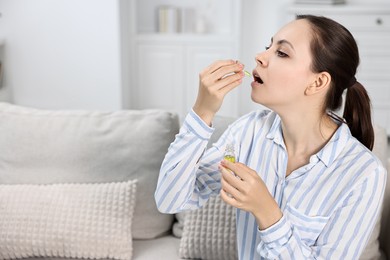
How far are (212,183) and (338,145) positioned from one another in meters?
0.34

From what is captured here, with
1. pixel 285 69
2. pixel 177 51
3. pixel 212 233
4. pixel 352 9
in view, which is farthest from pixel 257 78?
pixel 177 51

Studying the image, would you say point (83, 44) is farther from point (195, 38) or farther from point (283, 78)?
point (283, 78)

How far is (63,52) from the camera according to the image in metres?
4.46

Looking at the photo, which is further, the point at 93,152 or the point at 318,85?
the point at 93,152

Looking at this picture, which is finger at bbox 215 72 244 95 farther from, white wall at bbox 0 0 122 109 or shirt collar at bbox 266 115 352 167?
white wall at bbox 0 0 122 109

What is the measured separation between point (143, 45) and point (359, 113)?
3.52 metres

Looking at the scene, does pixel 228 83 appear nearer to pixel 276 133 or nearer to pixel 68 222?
pixel 276 133

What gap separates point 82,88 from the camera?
14.9ft

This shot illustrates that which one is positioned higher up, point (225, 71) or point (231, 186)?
point (225, 71)

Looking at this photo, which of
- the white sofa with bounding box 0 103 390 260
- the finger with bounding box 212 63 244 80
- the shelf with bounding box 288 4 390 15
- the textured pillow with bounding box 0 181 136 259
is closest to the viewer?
the finger with bounding box 212 63 244 80

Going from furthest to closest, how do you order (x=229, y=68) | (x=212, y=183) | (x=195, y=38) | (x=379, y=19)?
(x=195, y=38), (x=379, y=19), (x=212, y=183), (x=229, y=68)

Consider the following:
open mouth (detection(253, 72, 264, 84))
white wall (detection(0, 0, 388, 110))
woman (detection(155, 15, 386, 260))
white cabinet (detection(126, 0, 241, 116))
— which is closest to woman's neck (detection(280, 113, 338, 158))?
woman (detection(155, 15, 386, 260))

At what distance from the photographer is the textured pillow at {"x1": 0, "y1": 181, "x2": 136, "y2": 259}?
6.01 ft

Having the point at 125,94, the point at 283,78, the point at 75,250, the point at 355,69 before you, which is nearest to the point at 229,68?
the point at 283,78
